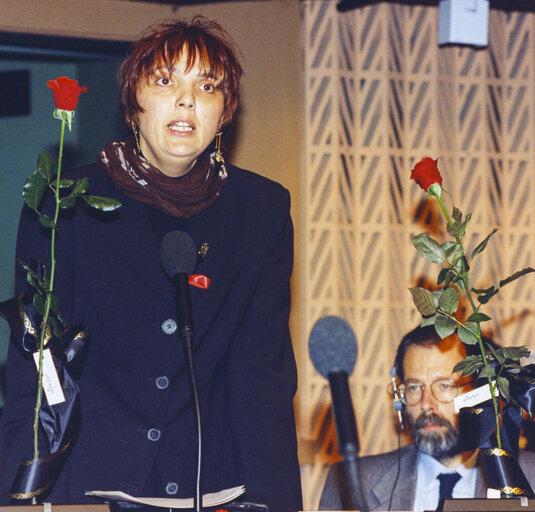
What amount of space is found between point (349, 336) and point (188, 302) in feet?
1.60

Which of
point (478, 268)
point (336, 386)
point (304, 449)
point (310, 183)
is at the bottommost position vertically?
point (304, 449)

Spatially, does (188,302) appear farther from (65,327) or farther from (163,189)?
(163,189)

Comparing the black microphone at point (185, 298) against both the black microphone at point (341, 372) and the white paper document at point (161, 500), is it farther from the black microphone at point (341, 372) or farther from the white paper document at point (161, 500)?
the black microphone at point (341, 372)

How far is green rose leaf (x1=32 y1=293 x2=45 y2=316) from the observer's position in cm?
211

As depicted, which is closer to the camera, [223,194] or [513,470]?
[513,470]

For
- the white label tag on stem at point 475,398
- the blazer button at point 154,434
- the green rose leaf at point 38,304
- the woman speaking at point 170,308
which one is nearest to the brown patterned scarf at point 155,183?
the woman speaking at point 170,308

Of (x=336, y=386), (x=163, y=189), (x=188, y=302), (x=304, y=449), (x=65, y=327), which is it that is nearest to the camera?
(x=336, y=386)

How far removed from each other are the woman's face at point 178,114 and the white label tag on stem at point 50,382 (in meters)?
0.64

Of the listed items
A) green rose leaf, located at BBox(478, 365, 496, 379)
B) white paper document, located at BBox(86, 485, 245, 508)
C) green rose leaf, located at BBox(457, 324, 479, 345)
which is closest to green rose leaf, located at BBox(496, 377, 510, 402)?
green rose leaf, located at BBox(478, 365, 496, 379)

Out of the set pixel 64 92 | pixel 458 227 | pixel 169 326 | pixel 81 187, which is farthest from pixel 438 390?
pixel 64 92

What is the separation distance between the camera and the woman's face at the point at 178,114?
2432 millimetres

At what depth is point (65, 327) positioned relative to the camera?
2.24m

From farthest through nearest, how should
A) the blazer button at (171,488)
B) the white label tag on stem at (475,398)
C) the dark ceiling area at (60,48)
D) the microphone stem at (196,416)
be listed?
the dark ceiling area at (60,48) → the white label tag on stem at (475,398) → the blazer button at (171,488) → the microphone stem at (196,416)

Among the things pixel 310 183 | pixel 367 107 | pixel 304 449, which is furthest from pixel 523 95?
pixel 304 449
